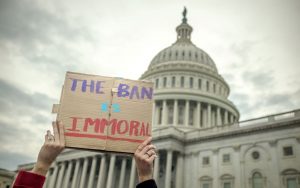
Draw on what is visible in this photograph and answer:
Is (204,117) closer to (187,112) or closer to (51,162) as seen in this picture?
(187,112)

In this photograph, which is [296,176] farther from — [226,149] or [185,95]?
[185,95]

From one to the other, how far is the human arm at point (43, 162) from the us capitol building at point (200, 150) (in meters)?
37.8

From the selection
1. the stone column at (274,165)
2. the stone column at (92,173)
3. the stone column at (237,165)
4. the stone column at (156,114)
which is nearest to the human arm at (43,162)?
the stone column at (274,165)

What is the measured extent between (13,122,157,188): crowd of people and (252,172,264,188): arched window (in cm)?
3857

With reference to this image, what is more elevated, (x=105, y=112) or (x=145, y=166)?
(x=105, y=112)

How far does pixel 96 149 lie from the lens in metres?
4.26

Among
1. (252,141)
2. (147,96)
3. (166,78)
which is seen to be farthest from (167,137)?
(147,96)

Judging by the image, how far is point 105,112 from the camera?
4.48 metres

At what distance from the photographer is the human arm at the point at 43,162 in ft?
9.90

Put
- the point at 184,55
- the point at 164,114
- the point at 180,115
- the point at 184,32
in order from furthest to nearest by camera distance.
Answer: the point at 184,32 < the point at 184,55 < the point at 180,115 < the point at 164,114

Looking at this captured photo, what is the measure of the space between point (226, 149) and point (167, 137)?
8836mm

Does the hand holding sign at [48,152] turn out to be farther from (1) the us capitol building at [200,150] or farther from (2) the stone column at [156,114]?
(2) the stone column at [156,114]

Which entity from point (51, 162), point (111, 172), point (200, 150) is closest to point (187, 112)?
point (200, 150)

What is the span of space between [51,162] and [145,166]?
1097 mm
